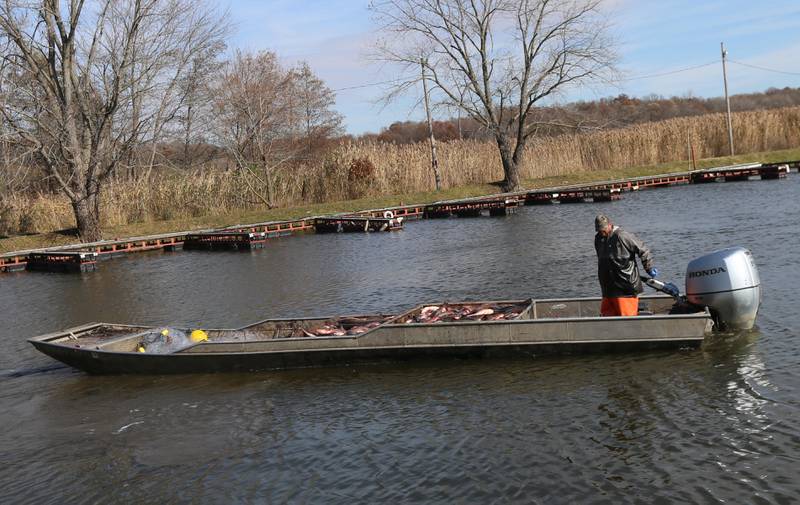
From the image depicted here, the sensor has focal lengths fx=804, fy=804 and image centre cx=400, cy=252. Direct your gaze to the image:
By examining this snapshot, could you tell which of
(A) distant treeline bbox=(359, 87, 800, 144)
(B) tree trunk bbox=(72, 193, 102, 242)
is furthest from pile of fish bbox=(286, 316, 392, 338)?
(A) distant treeline bbox=(359, 87, 800, 144)

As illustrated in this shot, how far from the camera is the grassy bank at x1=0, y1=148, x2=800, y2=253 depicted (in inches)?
1336

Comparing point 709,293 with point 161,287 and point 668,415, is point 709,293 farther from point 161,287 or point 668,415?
point 161,287

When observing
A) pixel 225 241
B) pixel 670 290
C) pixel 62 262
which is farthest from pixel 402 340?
pixel 225 241

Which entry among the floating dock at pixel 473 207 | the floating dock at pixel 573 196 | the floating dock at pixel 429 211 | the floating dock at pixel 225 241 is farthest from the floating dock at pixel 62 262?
the floating dock at pixel 573 196

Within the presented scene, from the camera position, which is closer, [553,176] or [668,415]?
[668,415]

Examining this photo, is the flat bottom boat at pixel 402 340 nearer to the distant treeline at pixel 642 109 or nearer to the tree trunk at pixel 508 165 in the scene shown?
the tree trunk at pixel 508 165

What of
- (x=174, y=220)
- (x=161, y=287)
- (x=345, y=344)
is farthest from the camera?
(x=174, y=220)

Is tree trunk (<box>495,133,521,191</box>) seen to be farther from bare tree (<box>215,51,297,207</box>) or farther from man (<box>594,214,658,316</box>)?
man (<box>594,214,658,316</box>)

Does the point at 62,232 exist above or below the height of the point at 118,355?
above

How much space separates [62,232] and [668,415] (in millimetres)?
31091

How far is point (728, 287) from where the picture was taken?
1113cm

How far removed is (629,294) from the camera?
11.4 meters

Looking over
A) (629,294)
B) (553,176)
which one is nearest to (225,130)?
(553,176)

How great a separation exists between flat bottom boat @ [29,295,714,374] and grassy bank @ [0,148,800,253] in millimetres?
21686
